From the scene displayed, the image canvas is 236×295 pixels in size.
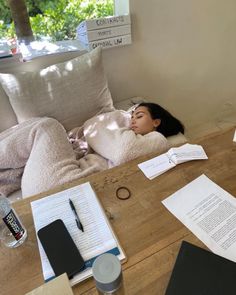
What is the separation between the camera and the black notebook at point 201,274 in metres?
0.64

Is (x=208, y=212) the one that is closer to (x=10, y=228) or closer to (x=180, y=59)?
(x=10, y=228)

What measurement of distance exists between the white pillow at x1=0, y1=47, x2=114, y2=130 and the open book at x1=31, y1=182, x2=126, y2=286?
0.73 m

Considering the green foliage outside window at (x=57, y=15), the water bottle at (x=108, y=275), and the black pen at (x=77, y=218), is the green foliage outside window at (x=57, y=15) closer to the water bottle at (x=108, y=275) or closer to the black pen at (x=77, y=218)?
the black pen at (x=77, y=218)

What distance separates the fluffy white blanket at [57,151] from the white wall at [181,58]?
0.66 m

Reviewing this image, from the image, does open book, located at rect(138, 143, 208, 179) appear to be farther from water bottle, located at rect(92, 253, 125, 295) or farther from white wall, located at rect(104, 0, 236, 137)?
white wall, located at rect(104, 0, 236, 137)

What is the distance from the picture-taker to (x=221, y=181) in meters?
0.95

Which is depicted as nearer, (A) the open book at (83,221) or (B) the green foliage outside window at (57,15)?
(A) the open book at (83,221)

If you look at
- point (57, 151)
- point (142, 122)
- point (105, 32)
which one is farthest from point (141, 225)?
point (105, 32)

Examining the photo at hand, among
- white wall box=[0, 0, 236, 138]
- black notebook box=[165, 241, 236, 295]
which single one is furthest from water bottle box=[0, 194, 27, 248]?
white wall box=[0, 0, 236, 138]

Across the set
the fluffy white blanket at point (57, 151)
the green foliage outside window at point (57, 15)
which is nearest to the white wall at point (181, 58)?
the green foliage outside window at point (57, 15)

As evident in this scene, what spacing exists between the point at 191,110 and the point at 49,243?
2032 millimetres

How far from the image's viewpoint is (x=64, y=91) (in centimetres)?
157

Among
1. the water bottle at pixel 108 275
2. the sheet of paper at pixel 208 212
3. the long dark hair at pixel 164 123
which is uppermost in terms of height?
the water bottle at pixel 108 275

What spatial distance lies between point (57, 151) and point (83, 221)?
0.48m
